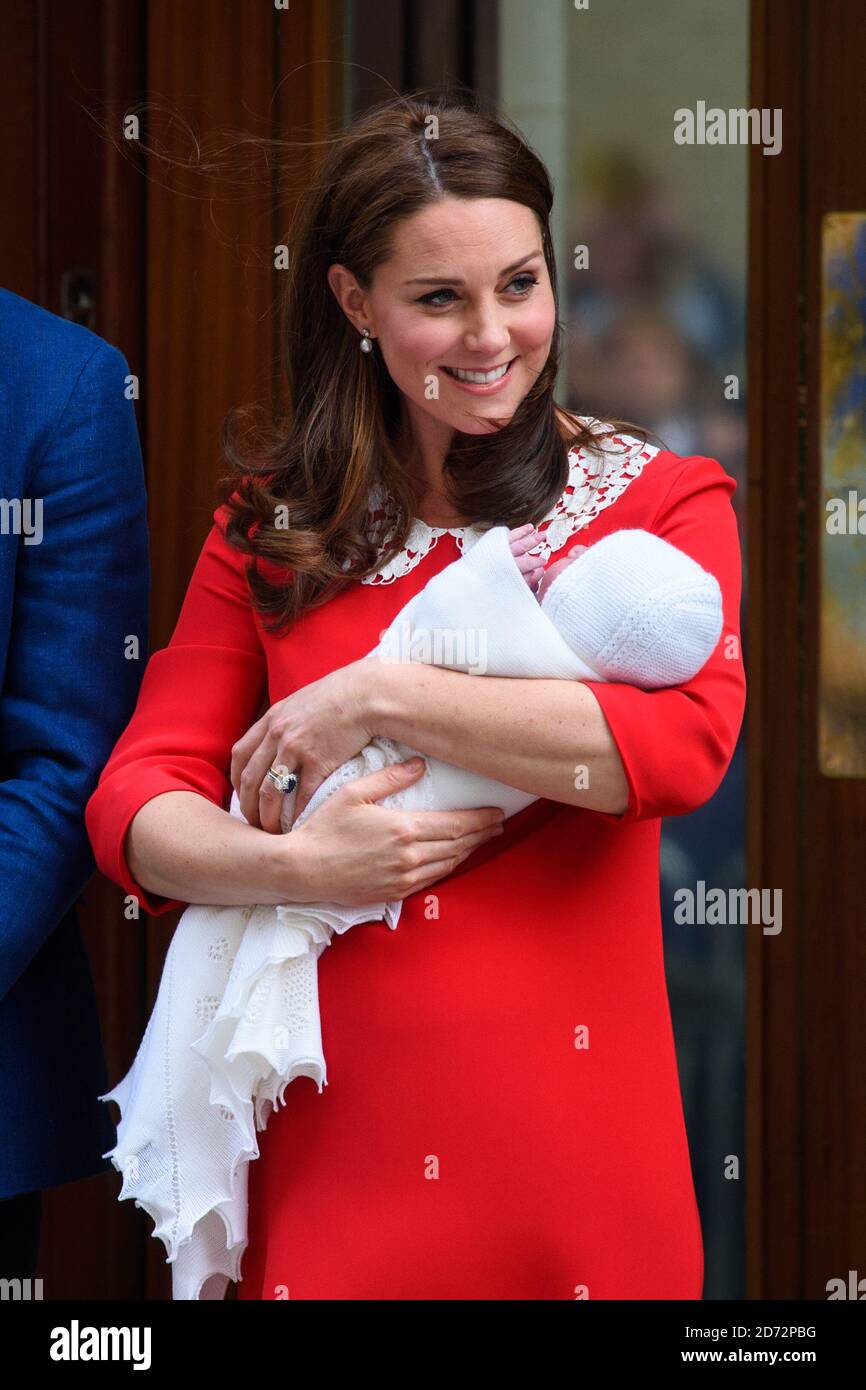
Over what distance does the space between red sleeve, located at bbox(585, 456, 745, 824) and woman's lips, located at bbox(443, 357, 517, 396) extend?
9.3 inches

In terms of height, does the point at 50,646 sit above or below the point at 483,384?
below

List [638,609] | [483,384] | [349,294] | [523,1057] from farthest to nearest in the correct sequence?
[349,294], [483,384], [523,1057], [638,609]

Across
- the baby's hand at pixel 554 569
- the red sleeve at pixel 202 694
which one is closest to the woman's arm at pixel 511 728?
the baby's hand at pixel 554 569

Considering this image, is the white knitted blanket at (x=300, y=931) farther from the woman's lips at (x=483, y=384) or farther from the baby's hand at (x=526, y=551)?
the woman's lips at (x=483, y=384)

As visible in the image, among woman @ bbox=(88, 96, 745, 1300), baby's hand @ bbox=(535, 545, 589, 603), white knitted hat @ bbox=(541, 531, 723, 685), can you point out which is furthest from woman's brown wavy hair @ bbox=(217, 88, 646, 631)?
white knitted hat @ bbox=(541, 531, 723, 685)

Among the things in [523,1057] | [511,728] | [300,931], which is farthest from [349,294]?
[523,1057]

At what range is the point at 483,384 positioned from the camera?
5.52ft

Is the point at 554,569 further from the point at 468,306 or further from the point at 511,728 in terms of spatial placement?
the point at 468,306

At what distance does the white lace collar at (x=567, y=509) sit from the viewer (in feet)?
5.53

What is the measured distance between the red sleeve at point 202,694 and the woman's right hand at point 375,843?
185mm

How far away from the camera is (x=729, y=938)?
250 cm

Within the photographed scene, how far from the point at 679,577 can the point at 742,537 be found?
997mm

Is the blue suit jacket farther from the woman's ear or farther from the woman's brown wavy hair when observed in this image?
the woman's ear

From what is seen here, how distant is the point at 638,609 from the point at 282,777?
1.32ft
